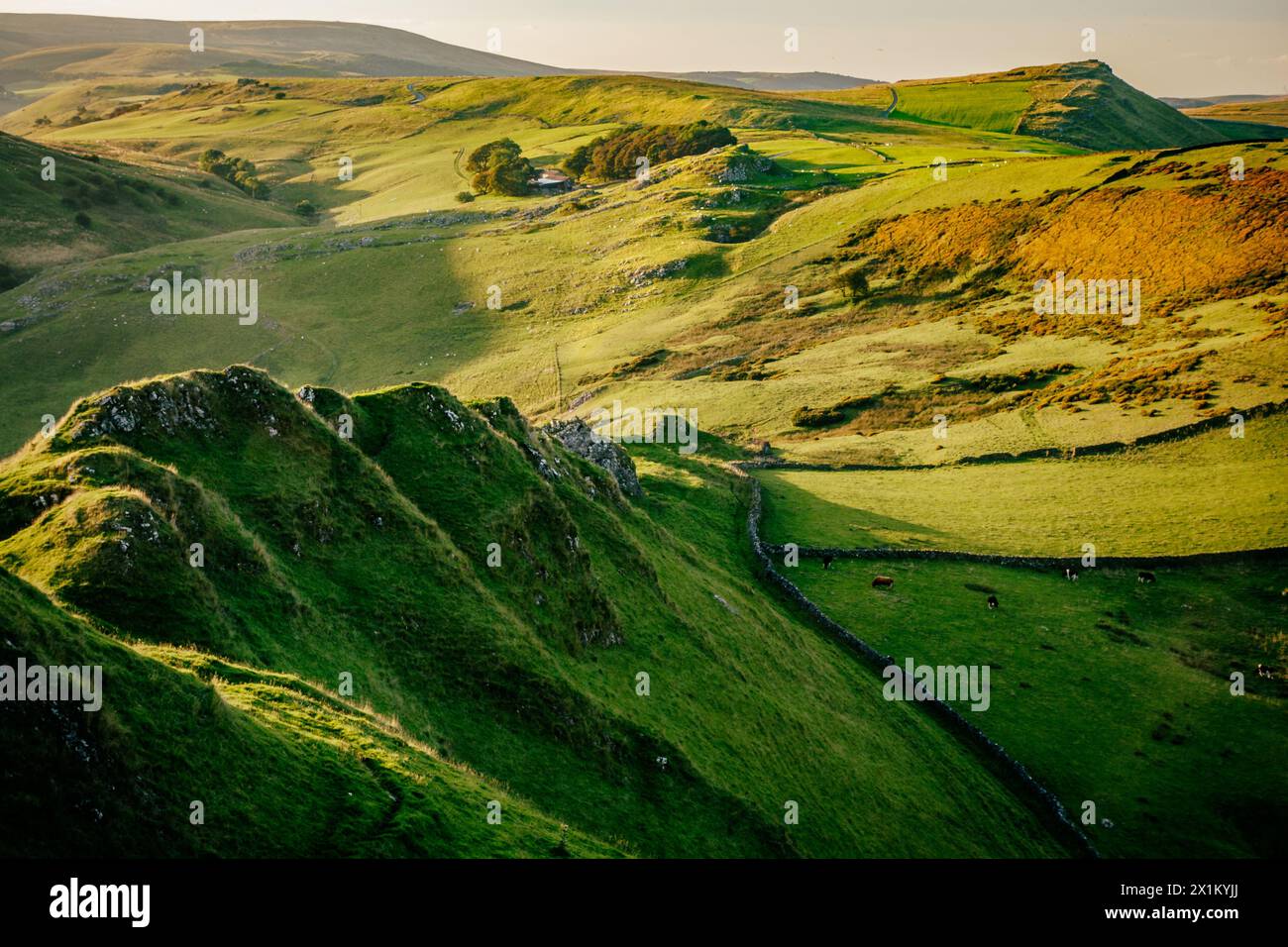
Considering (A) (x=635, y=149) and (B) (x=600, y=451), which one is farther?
(A) (x=635, y=149)

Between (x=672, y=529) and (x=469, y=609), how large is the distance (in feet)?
99.1

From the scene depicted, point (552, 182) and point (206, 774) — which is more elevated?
point (552, 182)

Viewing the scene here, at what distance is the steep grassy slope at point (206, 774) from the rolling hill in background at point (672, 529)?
0.24 feet

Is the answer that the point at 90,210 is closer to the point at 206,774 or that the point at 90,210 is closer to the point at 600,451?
the point at 600,451

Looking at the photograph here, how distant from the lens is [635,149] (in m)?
189

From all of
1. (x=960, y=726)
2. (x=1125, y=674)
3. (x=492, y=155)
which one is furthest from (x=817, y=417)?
(x=492, y=155)

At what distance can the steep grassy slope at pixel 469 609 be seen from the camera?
2138 cm

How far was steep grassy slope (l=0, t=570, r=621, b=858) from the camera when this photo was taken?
12318 mm

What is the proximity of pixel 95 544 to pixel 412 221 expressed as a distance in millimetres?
153069

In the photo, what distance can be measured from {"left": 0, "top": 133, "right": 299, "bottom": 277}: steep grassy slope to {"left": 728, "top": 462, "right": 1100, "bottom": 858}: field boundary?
12815 centimetres

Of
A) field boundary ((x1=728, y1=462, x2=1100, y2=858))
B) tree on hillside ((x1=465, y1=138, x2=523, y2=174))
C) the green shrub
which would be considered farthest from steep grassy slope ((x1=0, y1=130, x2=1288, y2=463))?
tree on hillside ((x1=465, y1=138, x2=523, y2=174))

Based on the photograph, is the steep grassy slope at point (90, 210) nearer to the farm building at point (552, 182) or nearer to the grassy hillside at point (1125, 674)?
the farm building at point (552, 182)

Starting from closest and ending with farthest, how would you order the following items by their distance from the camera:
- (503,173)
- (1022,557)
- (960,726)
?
1. (960,726)
2. (1022,557)
3. (503,173)
